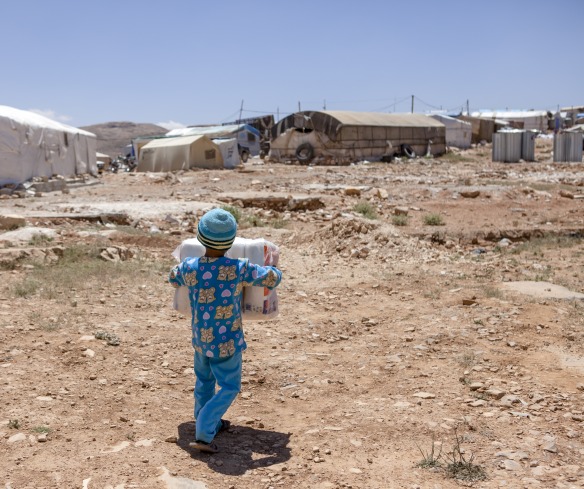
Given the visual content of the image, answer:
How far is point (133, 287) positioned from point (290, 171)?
19700 millimetres

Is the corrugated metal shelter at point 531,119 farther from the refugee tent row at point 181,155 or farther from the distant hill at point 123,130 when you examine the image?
the distant hill at point 123,130

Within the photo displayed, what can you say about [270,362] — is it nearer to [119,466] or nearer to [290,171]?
[119,466]

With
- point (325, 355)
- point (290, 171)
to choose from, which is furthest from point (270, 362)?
point (290, 171)

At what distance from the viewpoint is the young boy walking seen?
11.0ft

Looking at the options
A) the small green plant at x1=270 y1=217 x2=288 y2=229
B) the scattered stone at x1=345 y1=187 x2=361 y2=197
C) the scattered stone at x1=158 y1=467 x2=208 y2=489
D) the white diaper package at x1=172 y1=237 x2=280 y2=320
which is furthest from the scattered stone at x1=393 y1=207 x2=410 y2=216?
the scattered stone at x1=158 y1=467 x2=208 y2=489

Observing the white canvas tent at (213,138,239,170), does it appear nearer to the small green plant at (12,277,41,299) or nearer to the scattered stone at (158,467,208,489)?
the small green plant at (12,277,41,299)

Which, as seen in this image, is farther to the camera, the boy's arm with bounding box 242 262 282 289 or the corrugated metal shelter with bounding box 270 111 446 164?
the corrugated metal shelter with bounding box 270 111 446 164

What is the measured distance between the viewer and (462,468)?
3031mm

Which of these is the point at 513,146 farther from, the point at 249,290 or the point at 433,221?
the point at 249,290

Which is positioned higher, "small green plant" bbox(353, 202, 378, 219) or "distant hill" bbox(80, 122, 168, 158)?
"distant hill" bbox(80, 122, 168, 158)

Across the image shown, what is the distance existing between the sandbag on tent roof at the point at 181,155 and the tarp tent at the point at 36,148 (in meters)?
4.16

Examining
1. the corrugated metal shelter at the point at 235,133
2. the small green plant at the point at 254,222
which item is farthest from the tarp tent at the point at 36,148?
the corrugated metal shelter at the point at 235,133

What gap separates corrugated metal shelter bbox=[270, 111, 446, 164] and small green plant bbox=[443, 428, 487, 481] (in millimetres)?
28521

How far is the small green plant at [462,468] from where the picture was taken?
2.98 m
